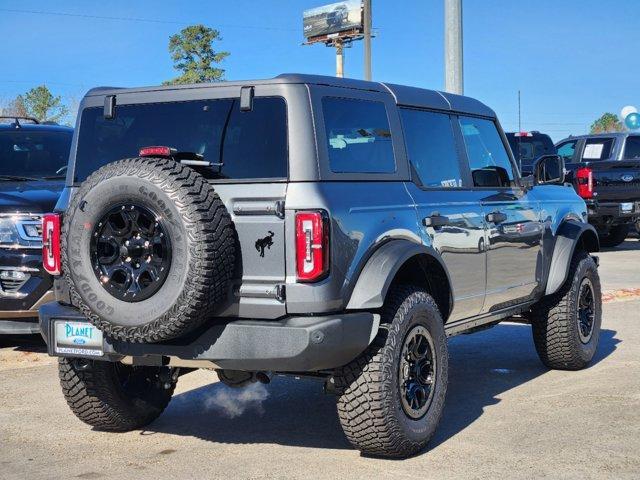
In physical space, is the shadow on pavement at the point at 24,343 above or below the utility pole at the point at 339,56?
below

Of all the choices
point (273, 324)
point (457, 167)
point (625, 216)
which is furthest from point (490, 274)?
point (625, 216)

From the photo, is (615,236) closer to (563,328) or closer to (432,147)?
(563,328)

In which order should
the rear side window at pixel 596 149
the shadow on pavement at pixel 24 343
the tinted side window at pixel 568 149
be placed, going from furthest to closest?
the tinted side window at pixel 568 149 → the rear side window at pixel 596 149 → the shadow on pavement at pixel 24 343

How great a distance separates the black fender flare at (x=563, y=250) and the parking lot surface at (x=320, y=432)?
690 millimetres

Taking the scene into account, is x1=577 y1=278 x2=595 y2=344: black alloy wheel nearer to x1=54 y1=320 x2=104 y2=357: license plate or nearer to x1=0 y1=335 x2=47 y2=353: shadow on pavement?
x1=54 y1=320 x2=104 y2=357: license plate

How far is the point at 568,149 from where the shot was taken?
18.3 metres

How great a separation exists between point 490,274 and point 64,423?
274 cm

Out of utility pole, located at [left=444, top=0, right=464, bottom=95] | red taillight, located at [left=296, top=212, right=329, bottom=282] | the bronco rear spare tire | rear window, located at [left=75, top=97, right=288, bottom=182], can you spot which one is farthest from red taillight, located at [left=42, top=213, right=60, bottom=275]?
utility pole, located at [left=444, top=0, right=464, bottom=95]

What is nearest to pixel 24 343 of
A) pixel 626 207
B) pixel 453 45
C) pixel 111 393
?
pixel 111 393

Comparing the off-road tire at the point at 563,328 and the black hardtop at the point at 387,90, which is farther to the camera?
the off-road tire at the point at 563,328

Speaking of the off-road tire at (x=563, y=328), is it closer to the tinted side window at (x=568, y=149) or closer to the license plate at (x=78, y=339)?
the license plate at (x=78, y=339)

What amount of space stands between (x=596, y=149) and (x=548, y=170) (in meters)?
10.9

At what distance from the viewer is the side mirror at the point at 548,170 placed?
7.09 m

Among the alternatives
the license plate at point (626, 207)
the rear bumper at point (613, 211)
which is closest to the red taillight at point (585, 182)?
the rear bumper at point (613, 211)
